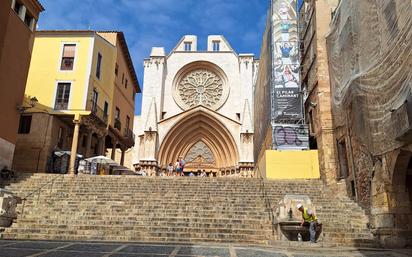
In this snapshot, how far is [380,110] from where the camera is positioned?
31.7 ft

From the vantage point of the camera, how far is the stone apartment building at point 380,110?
332 inches

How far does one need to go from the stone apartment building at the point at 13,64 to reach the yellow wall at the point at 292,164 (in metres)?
12.2

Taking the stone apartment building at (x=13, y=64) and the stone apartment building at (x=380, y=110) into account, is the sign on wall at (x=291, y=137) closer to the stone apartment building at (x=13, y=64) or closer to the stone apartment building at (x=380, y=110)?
the stone apartment building at (x=380, y=110)

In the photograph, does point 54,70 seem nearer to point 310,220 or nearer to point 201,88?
point 201,88

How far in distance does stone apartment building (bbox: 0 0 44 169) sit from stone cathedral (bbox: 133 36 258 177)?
11.6 m

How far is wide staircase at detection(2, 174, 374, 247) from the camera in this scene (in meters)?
9.39

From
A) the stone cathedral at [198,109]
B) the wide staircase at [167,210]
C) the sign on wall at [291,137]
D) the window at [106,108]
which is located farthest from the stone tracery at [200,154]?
the wide staircase at [167,210]

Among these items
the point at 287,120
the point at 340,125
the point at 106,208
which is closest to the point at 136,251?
the point at 106,208

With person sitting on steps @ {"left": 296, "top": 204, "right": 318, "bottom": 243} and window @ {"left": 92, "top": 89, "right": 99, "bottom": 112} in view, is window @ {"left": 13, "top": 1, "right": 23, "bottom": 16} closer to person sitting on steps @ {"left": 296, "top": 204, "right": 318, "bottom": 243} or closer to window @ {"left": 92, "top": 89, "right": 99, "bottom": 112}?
window @ {"left": 92, "top": 89, "right": 99, "bottom": 112}

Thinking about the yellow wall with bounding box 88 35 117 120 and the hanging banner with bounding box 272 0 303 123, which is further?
the yellow wall with bounding box 88 35 117 120

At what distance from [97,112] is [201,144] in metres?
10.7

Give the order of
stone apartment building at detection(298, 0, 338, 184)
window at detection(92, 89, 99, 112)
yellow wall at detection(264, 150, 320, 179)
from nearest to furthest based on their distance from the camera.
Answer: stone apartment building at detection(298, 0, 338, 184) < yellow wall at detection(264, 150, 320, 179) < window at detection(92, 89, 99, 112)

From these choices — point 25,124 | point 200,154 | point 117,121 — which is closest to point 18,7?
point 25,124

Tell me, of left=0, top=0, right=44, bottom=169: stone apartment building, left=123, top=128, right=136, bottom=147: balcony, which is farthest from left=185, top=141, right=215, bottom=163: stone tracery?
left=0, top=0, right=44, bottom=169: stone apartment building
